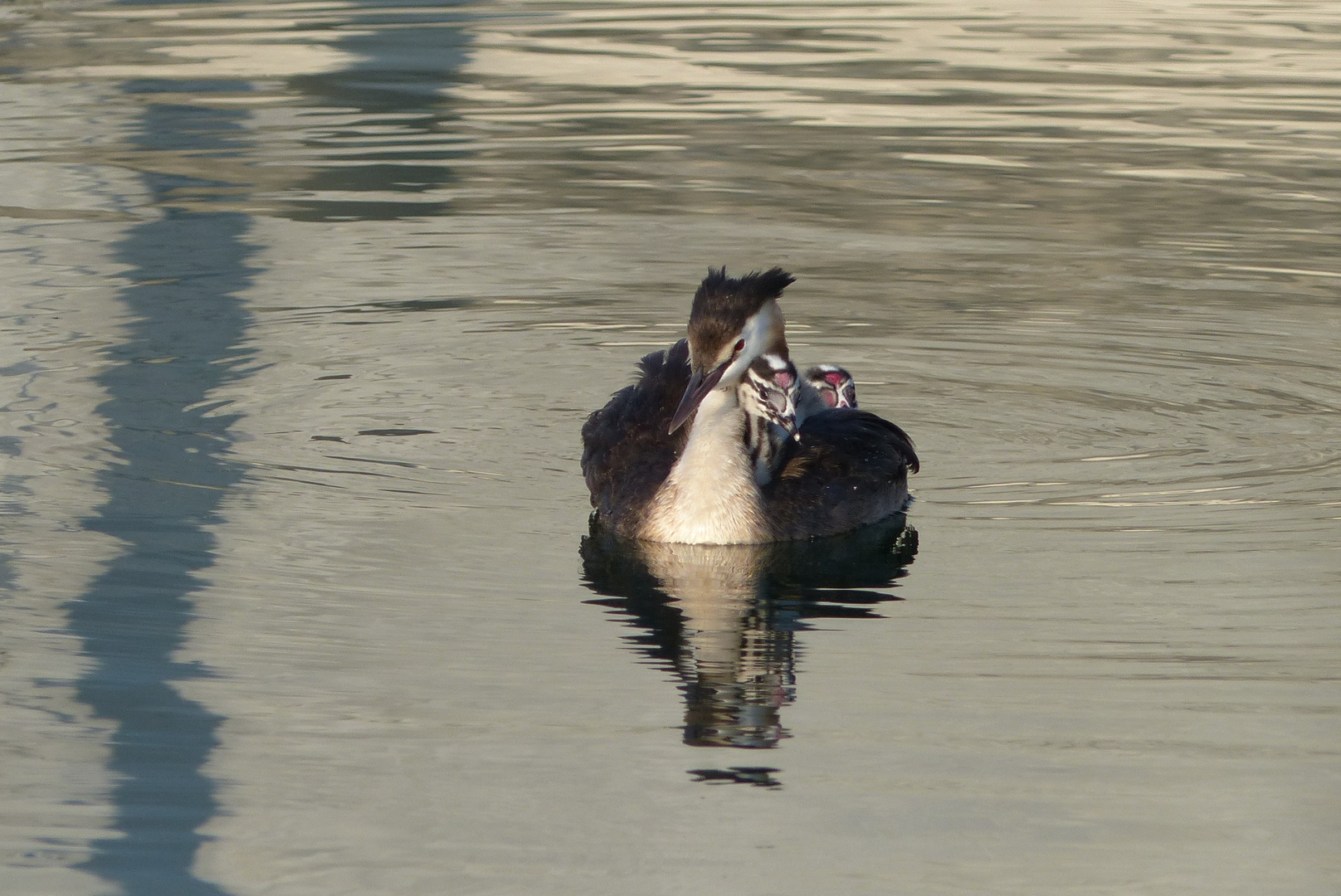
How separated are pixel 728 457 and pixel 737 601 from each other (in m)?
0.86

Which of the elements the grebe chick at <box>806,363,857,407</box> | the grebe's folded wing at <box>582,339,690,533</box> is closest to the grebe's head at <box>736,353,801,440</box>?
the grebe's folded wing at <box>582,339,690,533</box>

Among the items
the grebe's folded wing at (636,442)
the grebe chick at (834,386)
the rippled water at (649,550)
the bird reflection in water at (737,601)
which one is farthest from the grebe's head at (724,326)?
the grebe chick at (834,386)

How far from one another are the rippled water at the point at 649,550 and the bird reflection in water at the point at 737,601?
3 cm

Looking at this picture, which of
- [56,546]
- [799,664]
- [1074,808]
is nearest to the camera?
[1074,808]

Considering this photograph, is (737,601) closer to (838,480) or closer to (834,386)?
(838,480)

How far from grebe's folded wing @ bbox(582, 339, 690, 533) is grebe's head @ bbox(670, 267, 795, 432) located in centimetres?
47

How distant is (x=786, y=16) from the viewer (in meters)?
26.0

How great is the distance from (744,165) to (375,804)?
11449 millimetres

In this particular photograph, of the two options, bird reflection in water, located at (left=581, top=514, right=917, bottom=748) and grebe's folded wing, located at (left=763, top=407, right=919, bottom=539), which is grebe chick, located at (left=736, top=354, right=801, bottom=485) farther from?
bird reflection in water, located at (left=581, top=514, right=917, bottom=748)

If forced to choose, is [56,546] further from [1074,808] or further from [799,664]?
[1074,808]

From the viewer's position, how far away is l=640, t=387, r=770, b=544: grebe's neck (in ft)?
27.3

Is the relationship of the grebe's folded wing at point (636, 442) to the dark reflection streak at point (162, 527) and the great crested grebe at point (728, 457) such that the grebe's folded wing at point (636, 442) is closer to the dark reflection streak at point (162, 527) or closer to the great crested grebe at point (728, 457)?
the great crested grebe at point (728, 457)

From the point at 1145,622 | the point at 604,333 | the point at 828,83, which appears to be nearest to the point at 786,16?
the point at 828,83

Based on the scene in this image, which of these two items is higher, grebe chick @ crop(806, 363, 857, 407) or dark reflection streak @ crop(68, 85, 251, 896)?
grebe chick @ crop(806, 363, 857, 407)
